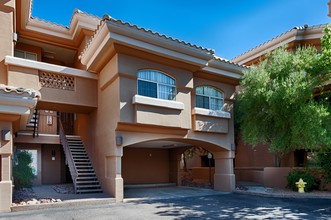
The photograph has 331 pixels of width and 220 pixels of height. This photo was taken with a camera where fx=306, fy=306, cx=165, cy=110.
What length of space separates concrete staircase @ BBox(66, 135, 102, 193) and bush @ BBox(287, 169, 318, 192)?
9673 millimetres

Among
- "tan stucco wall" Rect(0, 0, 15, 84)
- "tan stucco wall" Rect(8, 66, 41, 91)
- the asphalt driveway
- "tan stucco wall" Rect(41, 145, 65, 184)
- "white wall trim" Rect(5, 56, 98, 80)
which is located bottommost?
the asphalt driveway

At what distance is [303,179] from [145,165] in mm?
9261

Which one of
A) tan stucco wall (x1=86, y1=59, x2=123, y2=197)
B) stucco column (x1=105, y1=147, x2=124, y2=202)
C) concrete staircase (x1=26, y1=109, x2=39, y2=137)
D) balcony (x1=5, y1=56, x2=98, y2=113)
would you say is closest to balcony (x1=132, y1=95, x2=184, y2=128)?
tan stucco wall (x1=86, y1=59, x2=123, y2=197)

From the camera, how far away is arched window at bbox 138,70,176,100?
13398mm

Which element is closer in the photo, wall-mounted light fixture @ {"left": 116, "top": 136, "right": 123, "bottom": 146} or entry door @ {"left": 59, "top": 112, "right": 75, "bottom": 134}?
wall-mounted light fixture @ {"left": 116, "top": 136, "right": 123, "bottom": 146}

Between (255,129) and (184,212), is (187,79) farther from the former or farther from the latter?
(184,212)

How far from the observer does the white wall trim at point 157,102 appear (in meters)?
12.7

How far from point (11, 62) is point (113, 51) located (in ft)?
13.8

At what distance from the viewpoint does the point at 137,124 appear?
12.9 m

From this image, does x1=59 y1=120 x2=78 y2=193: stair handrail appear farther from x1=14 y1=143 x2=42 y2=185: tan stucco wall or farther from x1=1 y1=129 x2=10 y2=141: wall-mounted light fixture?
x1=1 y1=129 x2=10 y2=141: wall-mounted light fixture

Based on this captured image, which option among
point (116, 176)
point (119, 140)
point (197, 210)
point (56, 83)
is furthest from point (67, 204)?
point (56, 83)

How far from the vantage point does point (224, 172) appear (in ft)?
54.2

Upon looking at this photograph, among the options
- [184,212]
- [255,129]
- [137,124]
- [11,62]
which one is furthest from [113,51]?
[255,129]

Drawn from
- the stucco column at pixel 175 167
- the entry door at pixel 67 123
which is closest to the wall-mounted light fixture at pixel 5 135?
the entry door at pixel 67 123
